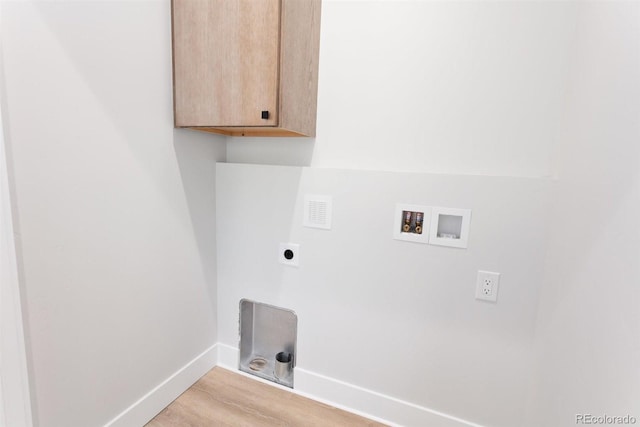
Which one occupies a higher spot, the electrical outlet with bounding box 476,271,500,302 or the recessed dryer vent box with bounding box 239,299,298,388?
the electrical outlet with bounding box 476,271,500,302

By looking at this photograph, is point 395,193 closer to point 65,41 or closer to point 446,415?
point 446,415

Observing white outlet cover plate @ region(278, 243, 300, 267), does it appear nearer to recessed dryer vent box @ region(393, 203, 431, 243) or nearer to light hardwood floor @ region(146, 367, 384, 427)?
recessed dryer vent box @ region(393, 203, 431, 243)

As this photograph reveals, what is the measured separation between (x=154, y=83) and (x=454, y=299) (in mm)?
1675

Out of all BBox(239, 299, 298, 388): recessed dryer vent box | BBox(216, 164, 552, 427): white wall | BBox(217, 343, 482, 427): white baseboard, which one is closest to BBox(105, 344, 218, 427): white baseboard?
BBox(239, 299, 298, 388): recessed dryer vent box

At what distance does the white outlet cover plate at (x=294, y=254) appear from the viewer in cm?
168

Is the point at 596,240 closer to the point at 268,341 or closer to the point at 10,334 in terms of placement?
the point at 268,341

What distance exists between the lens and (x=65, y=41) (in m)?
1.05

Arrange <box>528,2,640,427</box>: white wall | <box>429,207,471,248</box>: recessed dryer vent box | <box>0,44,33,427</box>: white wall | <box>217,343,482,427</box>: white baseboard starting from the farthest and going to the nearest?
<box>217,343,482,427</box>: white baseboard < <box>429,207,471,248</box>: recessed dryer vent box < <box>0,44,33,427</box>: white wall < <box>528,2,640,427</box>: white wall

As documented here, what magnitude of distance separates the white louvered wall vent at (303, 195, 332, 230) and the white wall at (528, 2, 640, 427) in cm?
95

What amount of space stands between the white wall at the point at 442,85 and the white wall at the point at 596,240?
11 cm

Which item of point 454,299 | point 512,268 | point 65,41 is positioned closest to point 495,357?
point 454,299

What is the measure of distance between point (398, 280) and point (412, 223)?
286 mm

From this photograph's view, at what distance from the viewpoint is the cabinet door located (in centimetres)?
125

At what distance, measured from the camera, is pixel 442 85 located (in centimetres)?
137
